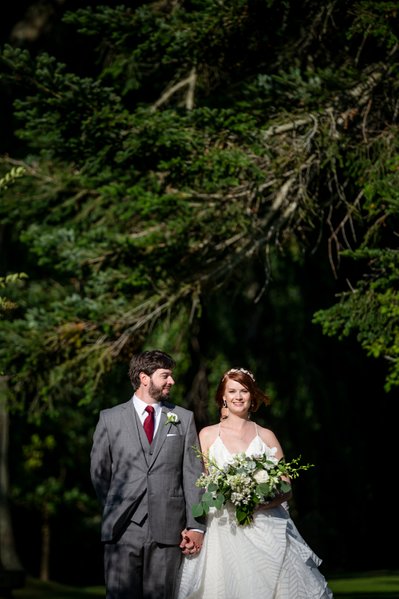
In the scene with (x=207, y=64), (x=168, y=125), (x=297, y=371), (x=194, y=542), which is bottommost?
(x=194, y=542)

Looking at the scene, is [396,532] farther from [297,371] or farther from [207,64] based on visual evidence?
[207,64]

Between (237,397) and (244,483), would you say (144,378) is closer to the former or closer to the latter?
(237,397)

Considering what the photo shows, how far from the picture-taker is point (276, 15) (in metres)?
13.8

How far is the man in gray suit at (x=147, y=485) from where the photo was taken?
692cm

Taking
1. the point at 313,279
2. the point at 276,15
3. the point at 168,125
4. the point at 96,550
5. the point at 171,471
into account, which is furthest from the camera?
the point at 96,550

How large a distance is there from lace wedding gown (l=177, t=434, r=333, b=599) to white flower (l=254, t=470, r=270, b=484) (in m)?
0.20

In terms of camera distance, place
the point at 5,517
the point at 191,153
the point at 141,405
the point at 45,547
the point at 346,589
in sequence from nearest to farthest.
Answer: the point at 141,405 → the point at 191,153 → the point at 346,589 → the point at 5,517 → the point at 45,547

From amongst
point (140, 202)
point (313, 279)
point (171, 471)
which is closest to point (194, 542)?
point (171, 471)

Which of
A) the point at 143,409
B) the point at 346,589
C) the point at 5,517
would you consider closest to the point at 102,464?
the point at 143,409

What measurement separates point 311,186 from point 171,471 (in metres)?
7.56

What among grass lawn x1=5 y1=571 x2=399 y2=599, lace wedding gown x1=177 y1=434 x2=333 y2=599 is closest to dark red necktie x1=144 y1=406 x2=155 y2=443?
lace wedding gown x1=177 y1=434 x2=333 y2=599

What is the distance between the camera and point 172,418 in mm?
7047

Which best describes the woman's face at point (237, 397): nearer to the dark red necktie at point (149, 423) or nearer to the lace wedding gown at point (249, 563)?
the lace wedding gown at point (249, 563)

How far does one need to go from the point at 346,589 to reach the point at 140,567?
28.7ft
